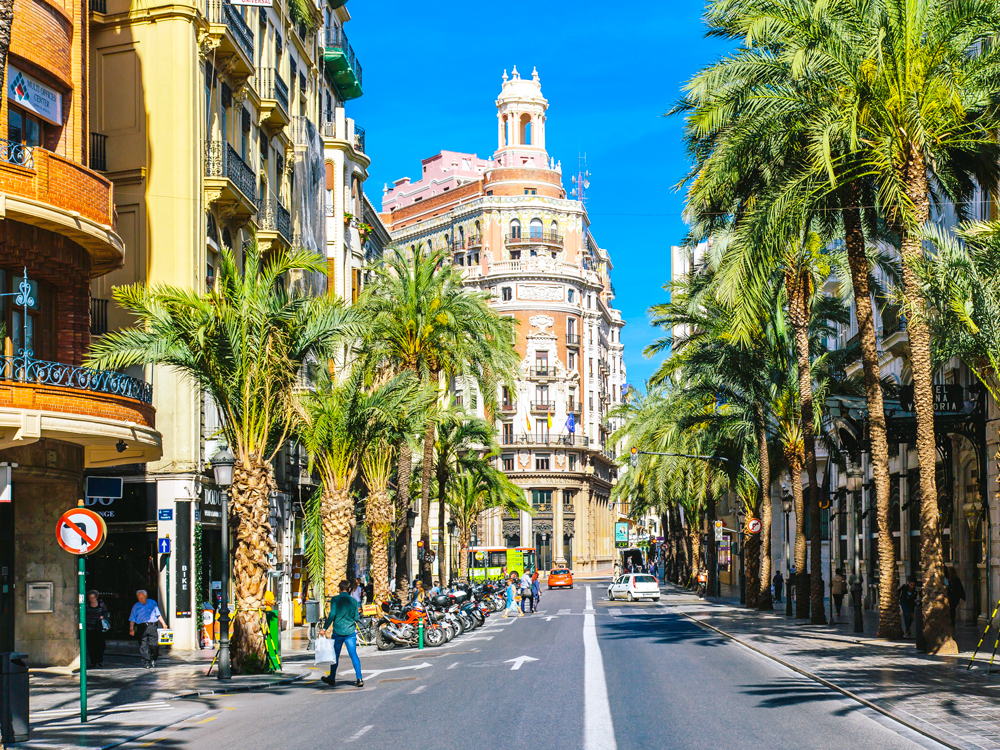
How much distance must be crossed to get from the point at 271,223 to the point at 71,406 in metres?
17.0

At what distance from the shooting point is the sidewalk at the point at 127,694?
14273 mm

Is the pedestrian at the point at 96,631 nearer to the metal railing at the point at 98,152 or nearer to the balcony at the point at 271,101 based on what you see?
the metal railing at the point at 98,152

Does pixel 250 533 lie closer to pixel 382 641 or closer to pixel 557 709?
pixel 382 641

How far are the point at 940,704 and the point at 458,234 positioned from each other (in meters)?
102

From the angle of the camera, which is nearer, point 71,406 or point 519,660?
point 71,406

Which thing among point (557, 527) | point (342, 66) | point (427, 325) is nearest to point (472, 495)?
point (342, 66)

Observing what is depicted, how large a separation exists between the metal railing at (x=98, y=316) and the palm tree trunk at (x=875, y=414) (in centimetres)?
1767

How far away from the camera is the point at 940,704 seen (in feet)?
49.3

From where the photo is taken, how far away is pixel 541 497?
108625mm

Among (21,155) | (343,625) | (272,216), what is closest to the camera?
(343,625)

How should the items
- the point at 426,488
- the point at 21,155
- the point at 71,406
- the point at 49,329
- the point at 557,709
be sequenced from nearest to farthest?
the point at 557,709
the point at 21,155
the point at 71,406
the point at 49,329
the point at 426,488

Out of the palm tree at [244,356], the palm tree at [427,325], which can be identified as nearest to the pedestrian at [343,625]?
the palm tree at [244,356]

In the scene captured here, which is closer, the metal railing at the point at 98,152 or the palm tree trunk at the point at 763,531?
the metal railing at the point at 98,152

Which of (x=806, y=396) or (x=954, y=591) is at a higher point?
(x=806, y=396)
